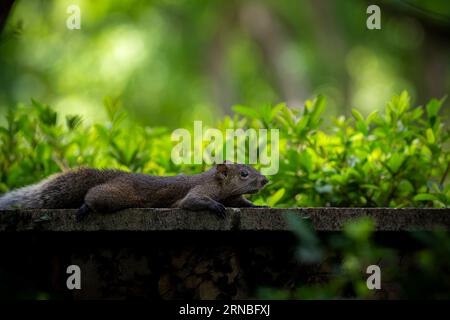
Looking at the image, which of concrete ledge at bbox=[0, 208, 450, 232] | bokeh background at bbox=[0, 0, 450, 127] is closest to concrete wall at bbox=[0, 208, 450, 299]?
concrete ledge at bbox=[0, 208, 450, 232]

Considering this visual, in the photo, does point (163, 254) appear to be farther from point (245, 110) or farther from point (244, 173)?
point (245, 110)

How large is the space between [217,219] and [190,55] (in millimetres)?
21777

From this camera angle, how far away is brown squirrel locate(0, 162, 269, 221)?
156 inches

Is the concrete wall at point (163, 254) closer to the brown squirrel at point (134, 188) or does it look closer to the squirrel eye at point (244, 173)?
the brown squirrel at point (134, 188)

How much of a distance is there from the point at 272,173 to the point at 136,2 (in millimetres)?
18106

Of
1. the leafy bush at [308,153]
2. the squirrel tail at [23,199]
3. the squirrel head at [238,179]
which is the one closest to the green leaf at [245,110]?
the leafy bush at [308,153]

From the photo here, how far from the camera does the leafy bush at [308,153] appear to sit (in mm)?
4523

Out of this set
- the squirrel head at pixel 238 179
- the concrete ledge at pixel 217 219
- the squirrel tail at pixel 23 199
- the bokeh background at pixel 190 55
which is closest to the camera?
the concrete ledge at pixel 217 219

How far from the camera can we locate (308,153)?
14.7 ft

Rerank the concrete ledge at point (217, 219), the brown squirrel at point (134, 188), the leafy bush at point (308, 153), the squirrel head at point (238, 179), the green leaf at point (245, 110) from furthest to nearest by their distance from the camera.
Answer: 1. the green leaf at point (245, 110)
2. the leafy bush at point (308, 153)
3. the squirrel head at point (238, 179)
4. the brown squirrel at point (134, 188)
5. the concrete ledge at point (217, 219)

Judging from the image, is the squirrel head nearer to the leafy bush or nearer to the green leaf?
the leafy bush

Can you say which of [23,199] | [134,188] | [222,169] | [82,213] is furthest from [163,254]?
[23,199]

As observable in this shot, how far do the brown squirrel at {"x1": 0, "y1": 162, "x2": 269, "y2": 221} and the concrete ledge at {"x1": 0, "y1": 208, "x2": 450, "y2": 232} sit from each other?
0.24 meters

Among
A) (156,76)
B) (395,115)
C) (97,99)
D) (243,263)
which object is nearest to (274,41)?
(156,76)
